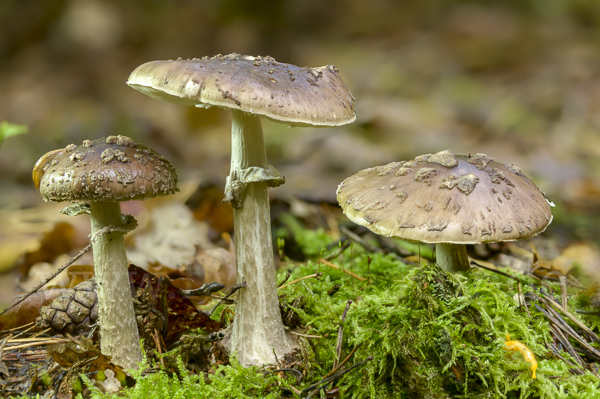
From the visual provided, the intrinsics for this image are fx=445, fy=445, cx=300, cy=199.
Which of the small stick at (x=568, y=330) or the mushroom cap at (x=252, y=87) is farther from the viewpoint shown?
the small stick at (x=568, y=330)

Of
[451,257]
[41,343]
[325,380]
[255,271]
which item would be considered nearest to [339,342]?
[325,380]

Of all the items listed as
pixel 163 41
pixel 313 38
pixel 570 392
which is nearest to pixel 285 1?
pixel 313 38

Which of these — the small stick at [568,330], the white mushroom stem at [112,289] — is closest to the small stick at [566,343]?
the small stick at [568,330]

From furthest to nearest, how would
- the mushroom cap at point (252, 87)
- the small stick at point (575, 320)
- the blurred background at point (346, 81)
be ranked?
1. the blurred background at point (346, 81)
2. the small stick at point (575, 320)
3. the mushroom cap at point (252, 87)

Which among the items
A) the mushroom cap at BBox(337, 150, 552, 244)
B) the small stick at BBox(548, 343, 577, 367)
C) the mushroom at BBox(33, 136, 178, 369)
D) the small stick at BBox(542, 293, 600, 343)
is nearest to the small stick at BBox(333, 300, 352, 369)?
the mushroom cap at BBox(337, 150, 552, 244)

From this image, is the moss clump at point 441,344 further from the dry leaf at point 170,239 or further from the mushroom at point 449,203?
the dry leaf at point 170,239

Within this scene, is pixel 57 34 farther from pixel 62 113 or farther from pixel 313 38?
pixel 313 38

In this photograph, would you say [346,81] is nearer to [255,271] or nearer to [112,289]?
[255,271]
